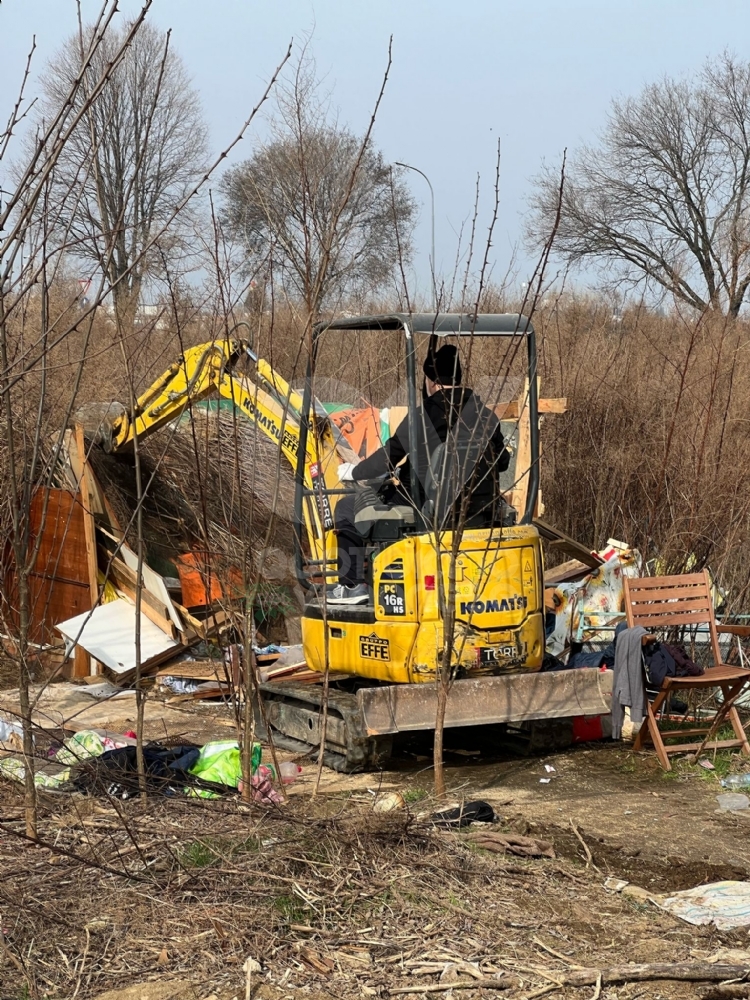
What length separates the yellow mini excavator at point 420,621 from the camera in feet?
21.6

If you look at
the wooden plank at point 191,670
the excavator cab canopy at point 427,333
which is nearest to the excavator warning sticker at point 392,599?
the excavator cab canopy at point 427,333

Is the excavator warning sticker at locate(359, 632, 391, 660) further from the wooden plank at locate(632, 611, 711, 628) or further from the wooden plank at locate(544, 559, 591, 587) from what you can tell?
the wooden plank at locate(544, 559, 591, 587)

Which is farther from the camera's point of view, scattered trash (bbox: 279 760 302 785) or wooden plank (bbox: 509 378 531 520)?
wooden plank (bbox: 509 378 531 520)

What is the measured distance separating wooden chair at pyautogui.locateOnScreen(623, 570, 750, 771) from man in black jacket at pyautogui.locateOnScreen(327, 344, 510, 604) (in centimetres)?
131

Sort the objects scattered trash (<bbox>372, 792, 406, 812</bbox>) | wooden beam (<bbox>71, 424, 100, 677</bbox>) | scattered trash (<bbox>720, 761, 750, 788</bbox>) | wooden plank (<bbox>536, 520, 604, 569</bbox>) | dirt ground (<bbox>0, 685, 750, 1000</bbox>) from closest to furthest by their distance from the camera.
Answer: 1. dirt ground (<bbox>0, 685, 750, 1000</bbox>)
2. scattered trash (<bbox>372, 792, 406, 812</bbox>)
3. scattered trash (<bbox>720, 761, 750, 788</bbox>)
4. wooden plank (<bbox>536, 520, 604, 569</bbox>)
5. wooden beam (<bbox>71, 424, 100, 677</bbox>)

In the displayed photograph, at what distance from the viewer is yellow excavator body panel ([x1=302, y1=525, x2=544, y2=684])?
664 cm

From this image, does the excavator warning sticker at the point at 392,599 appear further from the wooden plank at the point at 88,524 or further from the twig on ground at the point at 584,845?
the wooden plank at the point at 88,524

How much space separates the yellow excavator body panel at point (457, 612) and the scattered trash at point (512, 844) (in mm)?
1483

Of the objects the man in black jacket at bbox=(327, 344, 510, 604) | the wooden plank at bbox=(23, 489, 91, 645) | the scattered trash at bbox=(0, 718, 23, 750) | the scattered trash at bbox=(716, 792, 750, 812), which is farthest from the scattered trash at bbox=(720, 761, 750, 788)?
the wooden plank at bbox=(23, 489, 91, 645)

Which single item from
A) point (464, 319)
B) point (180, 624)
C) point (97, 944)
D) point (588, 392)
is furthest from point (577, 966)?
point (588, 392)

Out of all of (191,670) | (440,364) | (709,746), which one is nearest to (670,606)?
(709,746)

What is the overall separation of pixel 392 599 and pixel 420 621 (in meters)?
0.21

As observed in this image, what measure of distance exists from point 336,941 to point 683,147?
2957 centimetres

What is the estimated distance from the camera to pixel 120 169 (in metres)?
27.0
